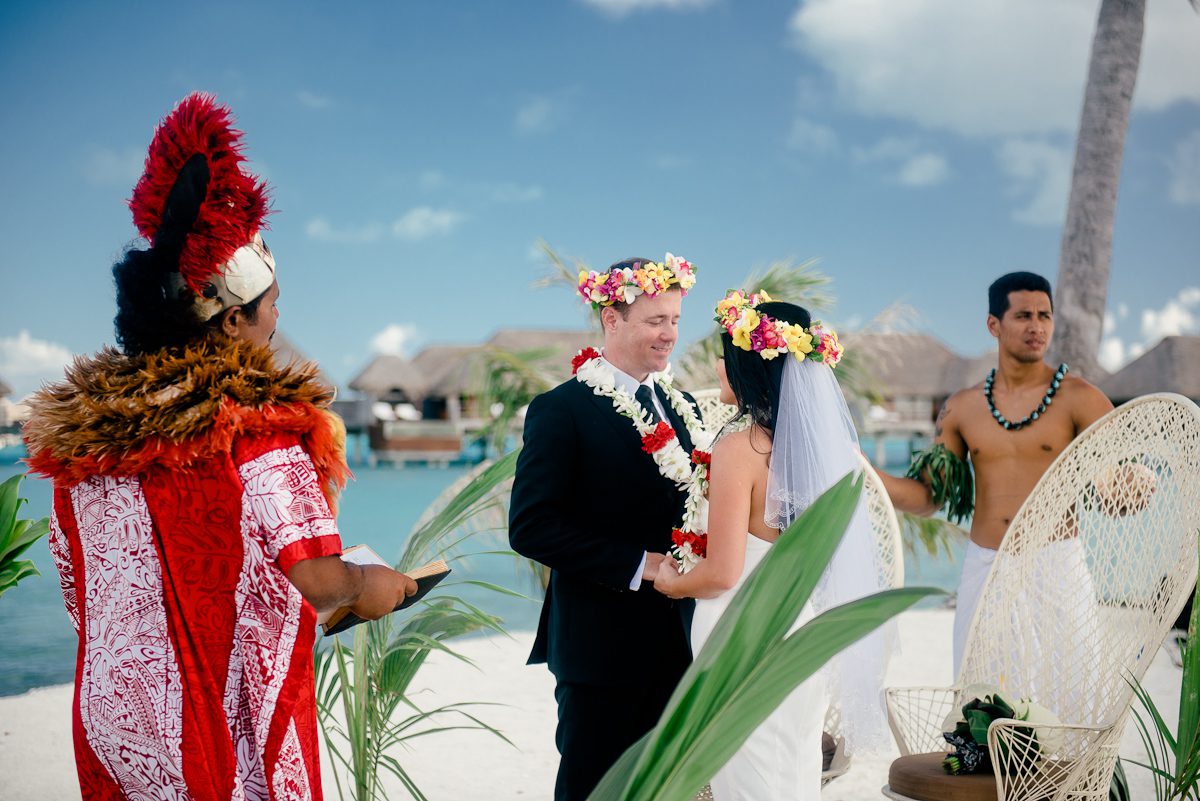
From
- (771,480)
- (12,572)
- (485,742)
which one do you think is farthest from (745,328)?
(485,742)

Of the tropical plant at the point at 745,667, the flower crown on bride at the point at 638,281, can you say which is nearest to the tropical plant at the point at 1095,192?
the flower crown on bride at the point at 638,281

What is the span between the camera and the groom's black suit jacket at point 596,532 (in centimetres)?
274

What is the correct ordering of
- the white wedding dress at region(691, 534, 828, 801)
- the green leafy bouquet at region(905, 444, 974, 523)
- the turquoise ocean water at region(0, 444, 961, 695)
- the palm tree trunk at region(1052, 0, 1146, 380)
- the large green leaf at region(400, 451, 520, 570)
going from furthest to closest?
the turquoise ocean water at region(0, 444, 961, 695), the palm tree trunk at region(1052, 0, 1146, 380), the green leafy bouquet at region(905, 444, 974, 523), the large green leaf at region(400, 451, 520, 570), the white wedding dress at region(691, 534, 828, 801)

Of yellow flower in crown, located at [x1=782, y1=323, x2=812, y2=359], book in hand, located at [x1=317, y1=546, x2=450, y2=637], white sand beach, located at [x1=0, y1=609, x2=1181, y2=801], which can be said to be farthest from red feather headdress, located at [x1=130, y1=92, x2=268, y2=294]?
white sand beach, located at [x1=0, y1=609, x2=1181, y2=801]

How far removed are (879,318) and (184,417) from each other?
763cm

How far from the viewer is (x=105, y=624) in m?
1.66

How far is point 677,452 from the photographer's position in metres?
2.84

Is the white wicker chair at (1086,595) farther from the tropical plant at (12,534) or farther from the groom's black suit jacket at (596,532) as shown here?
the tropical plant at (12,534)

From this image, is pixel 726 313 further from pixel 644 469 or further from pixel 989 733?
pixel 989 733

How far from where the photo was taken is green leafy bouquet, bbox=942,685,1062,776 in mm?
2695

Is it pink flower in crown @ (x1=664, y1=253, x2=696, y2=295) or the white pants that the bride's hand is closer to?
pink flower in crown @ (x1=664, y1=253, x2=696, y2=295)

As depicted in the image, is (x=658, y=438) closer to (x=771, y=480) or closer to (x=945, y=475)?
(x=771, y=480)

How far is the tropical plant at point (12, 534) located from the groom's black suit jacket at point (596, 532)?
4.45 feet

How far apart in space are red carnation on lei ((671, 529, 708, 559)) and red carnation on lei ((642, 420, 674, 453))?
241 millimetres
